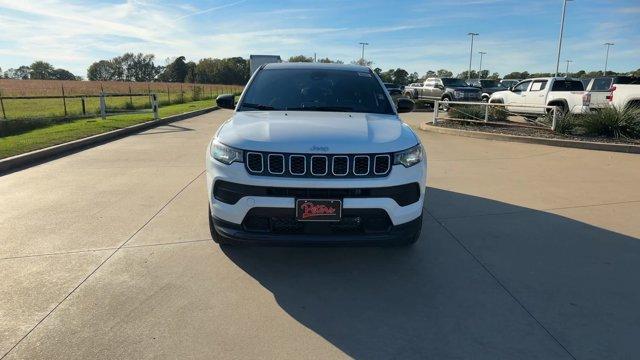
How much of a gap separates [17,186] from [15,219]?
5.76ft

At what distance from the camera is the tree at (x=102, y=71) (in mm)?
127812

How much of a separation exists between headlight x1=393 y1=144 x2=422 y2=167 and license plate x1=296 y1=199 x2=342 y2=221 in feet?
1.94

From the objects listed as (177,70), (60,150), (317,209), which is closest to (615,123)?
(317,209)

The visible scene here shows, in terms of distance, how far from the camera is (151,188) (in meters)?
6.38

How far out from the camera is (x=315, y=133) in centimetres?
350

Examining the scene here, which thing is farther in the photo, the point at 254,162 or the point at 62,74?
the point at 62,74

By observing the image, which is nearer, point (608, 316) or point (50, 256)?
point (608, 316)

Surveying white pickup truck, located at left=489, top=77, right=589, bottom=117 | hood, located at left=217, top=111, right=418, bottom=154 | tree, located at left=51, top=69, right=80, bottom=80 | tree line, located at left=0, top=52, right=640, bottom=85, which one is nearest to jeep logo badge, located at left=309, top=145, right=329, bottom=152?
hood, located at left=217, top=111, right=418, bottom=154

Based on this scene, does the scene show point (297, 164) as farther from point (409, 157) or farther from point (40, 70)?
point (40, 70)

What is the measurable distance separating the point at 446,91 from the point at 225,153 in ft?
78.7

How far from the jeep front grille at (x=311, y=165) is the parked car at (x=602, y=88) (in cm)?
1224

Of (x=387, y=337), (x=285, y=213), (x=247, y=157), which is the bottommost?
(x=387, y=337)

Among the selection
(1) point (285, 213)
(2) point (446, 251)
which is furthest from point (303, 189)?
(2) point (446, 251)

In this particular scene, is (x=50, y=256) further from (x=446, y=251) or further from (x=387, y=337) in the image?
(x=446, y=251)
